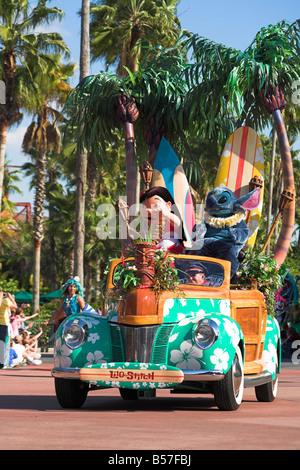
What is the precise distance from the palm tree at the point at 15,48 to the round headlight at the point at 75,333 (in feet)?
72.7

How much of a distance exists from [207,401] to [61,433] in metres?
4.04

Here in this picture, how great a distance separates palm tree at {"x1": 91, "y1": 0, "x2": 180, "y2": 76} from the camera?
106ft

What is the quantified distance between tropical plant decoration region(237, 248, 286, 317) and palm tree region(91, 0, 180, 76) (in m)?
20.9

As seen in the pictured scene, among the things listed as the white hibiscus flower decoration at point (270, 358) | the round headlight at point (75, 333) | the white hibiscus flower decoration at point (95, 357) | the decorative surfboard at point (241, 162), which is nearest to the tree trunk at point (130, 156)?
the decorative surfboard at point (241, 162)

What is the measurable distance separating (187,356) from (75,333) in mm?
1298

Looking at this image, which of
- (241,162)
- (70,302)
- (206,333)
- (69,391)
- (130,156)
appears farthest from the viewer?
(130,156)

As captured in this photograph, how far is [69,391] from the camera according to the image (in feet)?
30.8

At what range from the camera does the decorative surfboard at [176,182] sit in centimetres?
1272

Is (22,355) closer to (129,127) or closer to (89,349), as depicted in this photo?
(129,127)

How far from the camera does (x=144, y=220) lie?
1216 cm

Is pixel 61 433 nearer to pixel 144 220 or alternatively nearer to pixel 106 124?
pixel 144 220

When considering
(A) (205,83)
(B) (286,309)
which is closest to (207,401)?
(A) (205,83)

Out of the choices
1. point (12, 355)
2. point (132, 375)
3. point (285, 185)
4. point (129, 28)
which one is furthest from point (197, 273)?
point (129, 28)

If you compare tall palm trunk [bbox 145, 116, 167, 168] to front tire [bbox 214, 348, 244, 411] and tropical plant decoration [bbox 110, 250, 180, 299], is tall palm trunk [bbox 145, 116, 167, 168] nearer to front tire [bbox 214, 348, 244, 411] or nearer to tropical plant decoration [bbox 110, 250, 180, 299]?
tropical plant decoration [bbox 110, 250, 180, 299]
